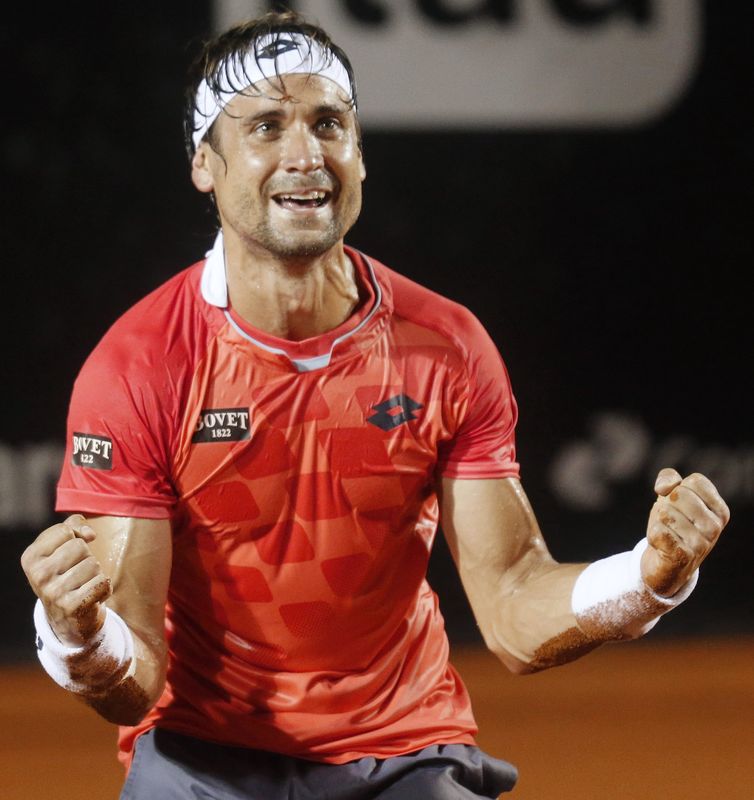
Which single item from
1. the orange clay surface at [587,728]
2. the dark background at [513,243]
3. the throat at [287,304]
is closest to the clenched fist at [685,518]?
the throat at [287,304]

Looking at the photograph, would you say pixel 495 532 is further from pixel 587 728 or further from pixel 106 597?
pixel 587 728

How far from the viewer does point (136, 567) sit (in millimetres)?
2062

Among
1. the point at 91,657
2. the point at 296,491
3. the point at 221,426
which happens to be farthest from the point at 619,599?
the point at 91,657

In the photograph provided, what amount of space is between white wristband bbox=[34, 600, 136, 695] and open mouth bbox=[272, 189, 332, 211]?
67cm

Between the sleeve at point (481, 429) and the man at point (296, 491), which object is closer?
the man at point (296, 491)

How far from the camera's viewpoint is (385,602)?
2248 mm

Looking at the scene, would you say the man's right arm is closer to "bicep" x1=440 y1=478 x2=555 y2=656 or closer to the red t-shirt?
the red t-shirt

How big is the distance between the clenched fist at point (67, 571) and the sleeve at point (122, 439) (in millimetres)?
272

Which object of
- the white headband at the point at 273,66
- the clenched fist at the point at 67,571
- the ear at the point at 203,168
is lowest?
the clenched fist at the point at 67,571

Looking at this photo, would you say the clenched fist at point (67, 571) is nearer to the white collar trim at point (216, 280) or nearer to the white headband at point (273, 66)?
the white collar trim at point (216, 280)

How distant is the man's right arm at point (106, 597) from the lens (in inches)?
70.6

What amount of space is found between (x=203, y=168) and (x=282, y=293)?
298mm

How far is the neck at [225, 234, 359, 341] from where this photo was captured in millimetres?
2195

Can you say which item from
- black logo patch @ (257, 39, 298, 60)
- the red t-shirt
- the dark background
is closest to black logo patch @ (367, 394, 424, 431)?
the red t-shirt
